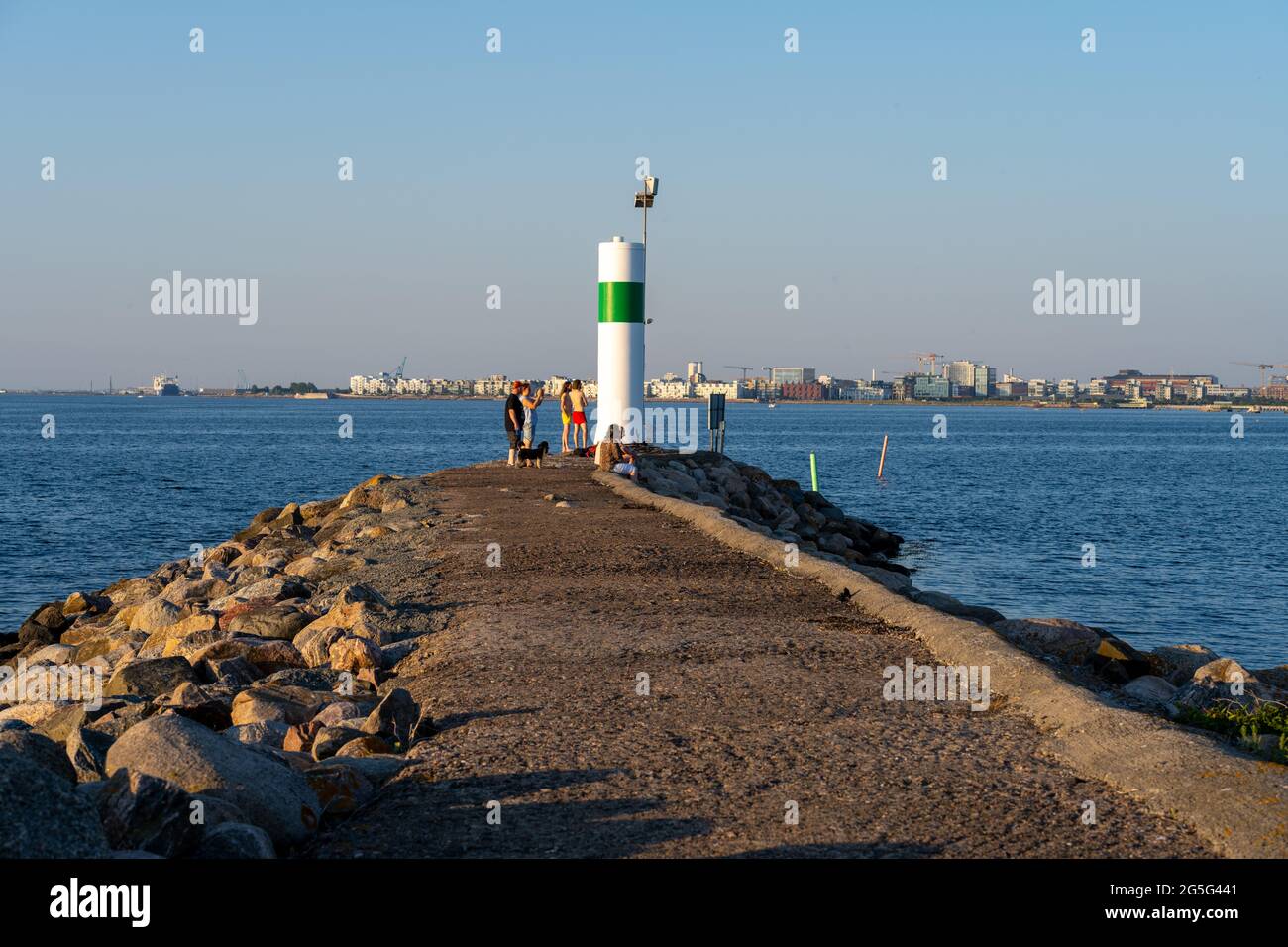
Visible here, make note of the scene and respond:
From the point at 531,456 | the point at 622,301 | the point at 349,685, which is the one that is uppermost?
A: the point at 622,301

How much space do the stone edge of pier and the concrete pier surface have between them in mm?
119

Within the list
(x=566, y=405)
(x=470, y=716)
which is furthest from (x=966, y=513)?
(x=470, y=716)

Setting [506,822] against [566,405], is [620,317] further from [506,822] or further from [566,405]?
[506,822]

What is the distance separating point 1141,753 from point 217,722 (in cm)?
480

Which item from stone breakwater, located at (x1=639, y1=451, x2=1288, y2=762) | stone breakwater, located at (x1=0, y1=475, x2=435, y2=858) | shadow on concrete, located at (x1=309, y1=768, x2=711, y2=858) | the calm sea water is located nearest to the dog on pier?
the calm sea water

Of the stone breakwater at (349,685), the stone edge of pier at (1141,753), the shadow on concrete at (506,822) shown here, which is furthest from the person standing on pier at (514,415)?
the shadow on concrete at (506,822)

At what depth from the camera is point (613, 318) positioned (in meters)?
26.7

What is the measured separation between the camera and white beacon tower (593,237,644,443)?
26625 millimetres

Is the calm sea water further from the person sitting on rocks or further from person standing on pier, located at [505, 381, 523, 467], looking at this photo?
person standing on pier, located at [505, 381, 523, 467]

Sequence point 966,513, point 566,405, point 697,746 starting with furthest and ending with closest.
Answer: point 966,513, point 566,405, point 697,746

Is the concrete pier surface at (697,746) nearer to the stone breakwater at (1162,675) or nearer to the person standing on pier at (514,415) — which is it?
the stone breakwater at (1162,675)

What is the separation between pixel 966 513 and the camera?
39438 mm

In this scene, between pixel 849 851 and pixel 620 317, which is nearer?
pixel 849 851
